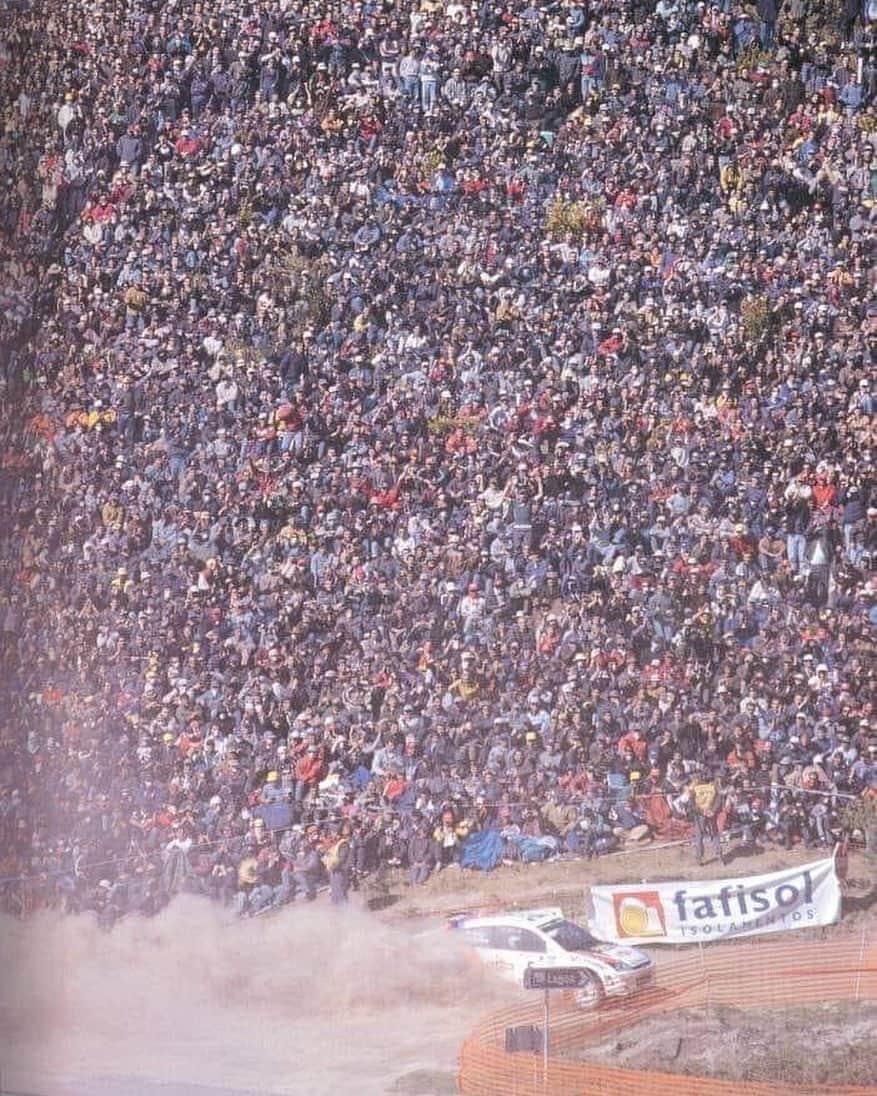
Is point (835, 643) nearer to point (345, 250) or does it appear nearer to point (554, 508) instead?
point (554, 508)

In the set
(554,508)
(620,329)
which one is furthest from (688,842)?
(620,329)

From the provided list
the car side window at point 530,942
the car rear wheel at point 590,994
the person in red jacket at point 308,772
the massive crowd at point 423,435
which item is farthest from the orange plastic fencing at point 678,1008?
the person in red jacket at point 308,772

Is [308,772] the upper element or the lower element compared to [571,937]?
upper

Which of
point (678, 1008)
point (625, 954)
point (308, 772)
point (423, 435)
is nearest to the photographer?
point (678, 1008)

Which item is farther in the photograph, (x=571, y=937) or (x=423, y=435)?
(x=423, y=435)

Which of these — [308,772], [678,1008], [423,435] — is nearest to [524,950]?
[678,1008]

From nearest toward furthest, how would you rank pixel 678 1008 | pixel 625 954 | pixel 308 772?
pixel 678 1008, pixel 625 954, pixel 308 772

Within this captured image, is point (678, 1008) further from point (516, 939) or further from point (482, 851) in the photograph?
point (482, 851)
